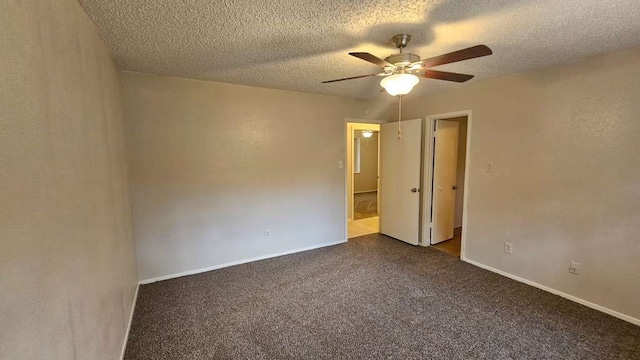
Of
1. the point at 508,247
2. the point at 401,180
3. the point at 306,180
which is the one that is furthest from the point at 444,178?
the point at 306,180

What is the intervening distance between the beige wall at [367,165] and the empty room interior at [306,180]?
16.7 ft

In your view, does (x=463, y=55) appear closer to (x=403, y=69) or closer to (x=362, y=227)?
(x=403, y=69)

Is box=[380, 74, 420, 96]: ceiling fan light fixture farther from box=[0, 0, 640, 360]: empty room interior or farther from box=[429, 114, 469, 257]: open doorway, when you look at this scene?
box=[429, 114, 469, 257]: open doorway

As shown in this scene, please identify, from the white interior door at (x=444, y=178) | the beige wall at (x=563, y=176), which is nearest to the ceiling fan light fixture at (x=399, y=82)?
the beige wall at (x=563, y=176)

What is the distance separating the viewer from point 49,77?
110 centimetres

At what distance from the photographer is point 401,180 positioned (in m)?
4.51

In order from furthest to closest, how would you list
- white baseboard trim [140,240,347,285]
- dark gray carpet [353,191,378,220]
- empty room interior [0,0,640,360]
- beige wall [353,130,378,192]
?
beige wall [353,130,378,192] → dark gray carpet [353,191,378,220] → white baseboard trim [140,240,347,285] → empty room interior [0,0,640,360]

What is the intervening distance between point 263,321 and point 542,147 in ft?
10.9

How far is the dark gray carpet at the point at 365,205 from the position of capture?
6480 millimetres

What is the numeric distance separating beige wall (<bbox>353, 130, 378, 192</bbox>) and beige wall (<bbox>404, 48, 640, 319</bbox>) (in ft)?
19.8

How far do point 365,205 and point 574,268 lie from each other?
5020mm

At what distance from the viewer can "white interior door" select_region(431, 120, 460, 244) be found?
424 cm

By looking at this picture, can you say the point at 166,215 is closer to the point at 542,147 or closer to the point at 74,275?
the point at 74,275

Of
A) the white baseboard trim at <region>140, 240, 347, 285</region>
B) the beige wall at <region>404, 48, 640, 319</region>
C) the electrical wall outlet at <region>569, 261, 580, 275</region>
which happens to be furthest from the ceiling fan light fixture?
the white baseboard trim at <region>140, 240, 347, 285</region>
